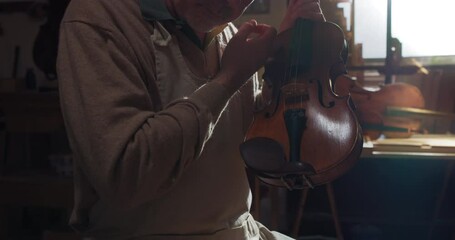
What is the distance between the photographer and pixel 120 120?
65 centimetres

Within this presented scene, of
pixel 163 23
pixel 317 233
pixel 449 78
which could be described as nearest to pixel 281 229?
pixel 317 233

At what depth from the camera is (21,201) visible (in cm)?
209

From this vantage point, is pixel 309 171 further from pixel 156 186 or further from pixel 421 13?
pixel 421 13

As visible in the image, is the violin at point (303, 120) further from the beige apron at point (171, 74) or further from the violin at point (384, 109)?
the violin at point (384, 109)

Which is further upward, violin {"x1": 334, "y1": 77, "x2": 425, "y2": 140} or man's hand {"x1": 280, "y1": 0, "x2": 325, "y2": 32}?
man's hand {"x1": 280, "y1": 0, "x2": 325, "y2": 32}

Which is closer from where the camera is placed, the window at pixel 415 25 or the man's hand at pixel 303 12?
the man's hand at pixel 303 12

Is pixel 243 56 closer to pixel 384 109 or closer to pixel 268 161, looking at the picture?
pixel 268 161

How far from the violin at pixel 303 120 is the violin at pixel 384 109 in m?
0.84

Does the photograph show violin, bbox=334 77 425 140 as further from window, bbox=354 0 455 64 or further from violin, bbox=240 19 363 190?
violin, bbox=240 19 363 190

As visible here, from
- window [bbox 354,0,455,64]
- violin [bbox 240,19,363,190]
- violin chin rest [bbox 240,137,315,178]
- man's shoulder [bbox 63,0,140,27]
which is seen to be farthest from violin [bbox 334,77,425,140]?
man's shoulder [bbox 63,0,140,27]

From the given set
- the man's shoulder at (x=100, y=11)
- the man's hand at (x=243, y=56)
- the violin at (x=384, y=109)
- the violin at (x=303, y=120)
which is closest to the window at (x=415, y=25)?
the violin at (x=384, y=109)

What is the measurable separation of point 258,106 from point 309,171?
21 centimetres

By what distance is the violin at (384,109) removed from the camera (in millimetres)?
1777

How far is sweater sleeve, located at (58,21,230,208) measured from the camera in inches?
25.3
